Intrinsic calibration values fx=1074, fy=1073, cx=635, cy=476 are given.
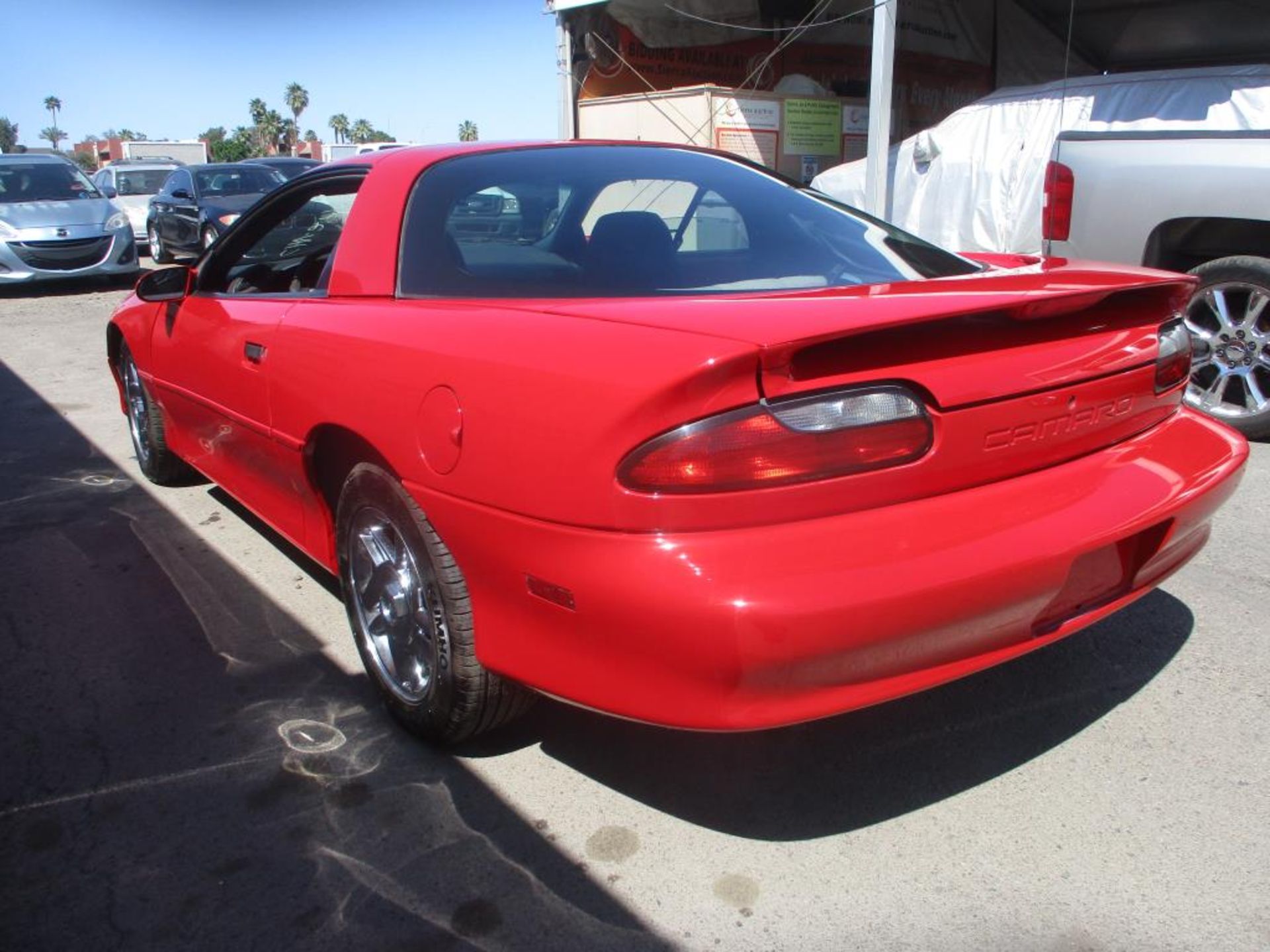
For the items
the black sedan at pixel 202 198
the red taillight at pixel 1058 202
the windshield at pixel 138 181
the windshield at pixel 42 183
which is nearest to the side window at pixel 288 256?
the red taillight at pixel 1058 202

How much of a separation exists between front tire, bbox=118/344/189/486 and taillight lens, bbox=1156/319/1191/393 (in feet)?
12.2

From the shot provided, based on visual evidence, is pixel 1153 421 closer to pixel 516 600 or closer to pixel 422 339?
pixel 516 600

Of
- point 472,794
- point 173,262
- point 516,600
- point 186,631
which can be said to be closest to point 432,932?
point 472,794

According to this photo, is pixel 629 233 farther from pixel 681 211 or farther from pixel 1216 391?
pixel 1216 391

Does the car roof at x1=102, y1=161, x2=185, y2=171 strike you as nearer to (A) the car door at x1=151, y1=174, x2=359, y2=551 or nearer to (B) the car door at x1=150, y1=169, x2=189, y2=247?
(B) the car door at x1=150, y1=169, x2=189, y2=247

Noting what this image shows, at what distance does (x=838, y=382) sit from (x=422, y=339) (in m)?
0.96

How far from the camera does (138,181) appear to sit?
60.4 feet

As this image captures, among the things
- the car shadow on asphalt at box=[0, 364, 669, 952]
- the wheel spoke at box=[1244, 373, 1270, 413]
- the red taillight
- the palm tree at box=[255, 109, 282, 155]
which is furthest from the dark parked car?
the palm tree at box=[255, 109, 282, 155]

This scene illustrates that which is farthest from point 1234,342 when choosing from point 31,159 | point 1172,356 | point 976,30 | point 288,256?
point 31,159

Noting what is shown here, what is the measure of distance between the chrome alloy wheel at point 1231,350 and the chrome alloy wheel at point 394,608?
4134 mm

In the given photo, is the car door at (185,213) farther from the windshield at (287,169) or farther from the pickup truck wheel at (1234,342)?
the pickup truck wheel at (1234,342)

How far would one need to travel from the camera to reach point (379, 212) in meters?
2.81

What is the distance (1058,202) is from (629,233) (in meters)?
3.55

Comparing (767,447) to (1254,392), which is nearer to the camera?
(767,447)
